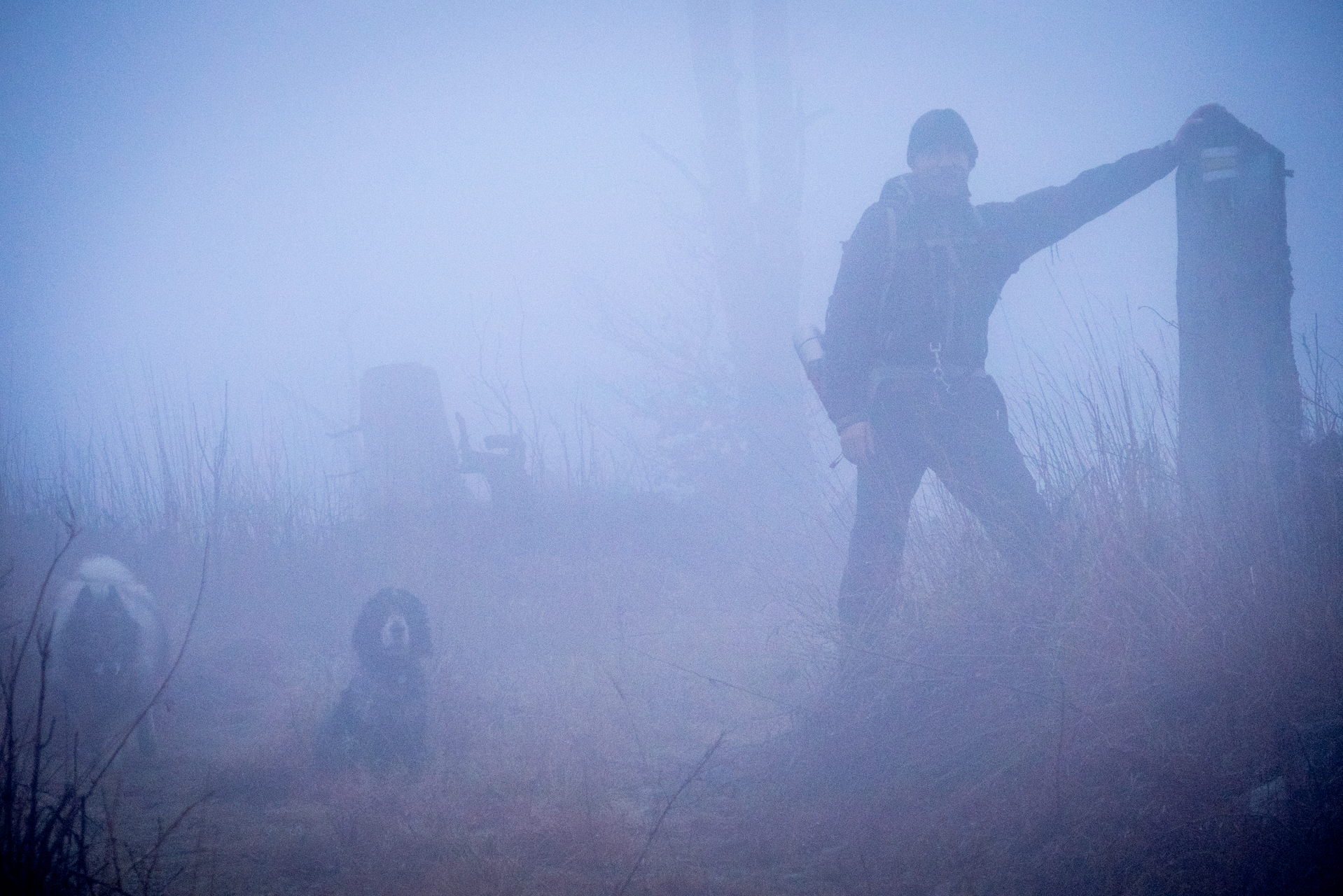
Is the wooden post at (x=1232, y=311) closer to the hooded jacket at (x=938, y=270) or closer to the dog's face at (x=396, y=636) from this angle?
Result: the hooded jacket at (x=938, y=270)

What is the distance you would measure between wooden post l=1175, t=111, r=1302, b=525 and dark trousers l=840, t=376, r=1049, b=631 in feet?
1.88

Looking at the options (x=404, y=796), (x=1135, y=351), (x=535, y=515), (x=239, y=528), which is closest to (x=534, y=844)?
(x=404, y=796)

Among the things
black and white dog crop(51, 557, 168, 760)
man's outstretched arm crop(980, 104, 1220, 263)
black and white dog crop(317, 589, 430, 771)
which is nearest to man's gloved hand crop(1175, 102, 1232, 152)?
man's outstretched arm crop(980, 104, 1220, 263)

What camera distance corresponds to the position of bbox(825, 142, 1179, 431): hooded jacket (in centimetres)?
228

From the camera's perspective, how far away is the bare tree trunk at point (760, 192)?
277 inches

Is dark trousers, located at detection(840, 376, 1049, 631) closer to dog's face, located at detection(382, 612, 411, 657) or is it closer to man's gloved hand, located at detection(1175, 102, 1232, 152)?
man's gloved hand, located at detection(1175, 102, 1232, 152)

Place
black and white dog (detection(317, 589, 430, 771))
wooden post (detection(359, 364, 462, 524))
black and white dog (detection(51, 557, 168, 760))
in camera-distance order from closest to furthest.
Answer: black and white dog (detection(317, 589, 430, 771)), black and white dog (detection(51, 557, 168, 760)), wooden post (detection(359, 364, 462, 524))

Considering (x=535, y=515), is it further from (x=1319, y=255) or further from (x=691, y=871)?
(x=1319, y=255)

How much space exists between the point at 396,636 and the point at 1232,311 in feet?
11.9

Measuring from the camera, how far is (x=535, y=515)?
5.69 meters

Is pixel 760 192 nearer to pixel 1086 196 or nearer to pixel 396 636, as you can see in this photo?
pixel 1086 196

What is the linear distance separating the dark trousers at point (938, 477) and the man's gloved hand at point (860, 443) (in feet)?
0.12

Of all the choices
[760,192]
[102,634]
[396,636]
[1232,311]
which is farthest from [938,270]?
[760,192]

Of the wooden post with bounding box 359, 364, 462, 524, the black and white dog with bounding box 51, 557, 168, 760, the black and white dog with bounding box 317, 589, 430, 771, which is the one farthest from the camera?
the wooden post with bounding box 359, 364, 462, 524
